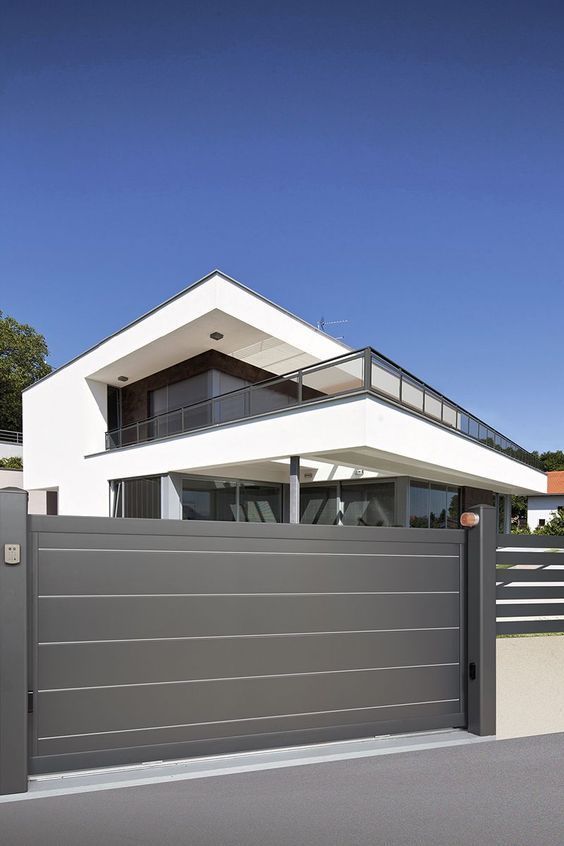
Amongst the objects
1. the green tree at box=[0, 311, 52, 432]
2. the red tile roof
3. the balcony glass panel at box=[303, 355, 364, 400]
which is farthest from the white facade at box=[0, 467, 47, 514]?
the red tile roof

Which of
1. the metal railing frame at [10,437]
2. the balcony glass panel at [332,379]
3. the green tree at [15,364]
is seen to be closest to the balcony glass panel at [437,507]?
the balcony glass panel at [332,379]

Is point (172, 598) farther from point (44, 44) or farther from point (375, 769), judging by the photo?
point (44, 44)

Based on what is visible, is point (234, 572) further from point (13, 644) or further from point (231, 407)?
point (231, 407)

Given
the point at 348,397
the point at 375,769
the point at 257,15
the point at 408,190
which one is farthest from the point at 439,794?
the point at 408,190

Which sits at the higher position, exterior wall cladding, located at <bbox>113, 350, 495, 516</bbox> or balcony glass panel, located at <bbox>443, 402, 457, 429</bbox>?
exterior wall cladding, located at <bbox>113, 350, 495, 516</bbox>

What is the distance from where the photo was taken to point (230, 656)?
3.53 metres

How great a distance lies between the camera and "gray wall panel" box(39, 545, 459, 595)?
326cm

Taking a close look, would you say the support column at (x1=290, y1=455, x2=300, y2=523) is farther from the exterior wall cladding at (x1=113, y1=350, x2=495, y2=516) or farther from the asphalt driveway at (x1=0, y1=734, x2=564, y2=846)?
the asphalt driveway at (x1=0, y1=734, x2=564, y2=846)

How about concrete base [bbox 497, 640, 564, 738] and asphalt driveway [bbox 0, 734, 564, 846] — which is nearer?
asphalt driveway [bbox 0, 734, 564, 846]

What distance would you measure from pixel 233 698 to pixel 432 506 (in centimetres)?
1435

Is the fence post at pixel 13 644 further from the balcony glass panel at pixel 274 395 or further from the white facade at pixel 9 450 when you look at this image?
the white facade at pixel 9 450

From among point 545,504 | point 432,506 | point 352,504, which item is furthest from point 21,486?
point 545,504

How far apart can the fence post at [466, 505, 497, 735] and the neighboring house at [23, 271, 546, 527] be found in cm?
605

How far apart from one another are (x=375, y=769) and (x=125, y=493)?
569 inches
